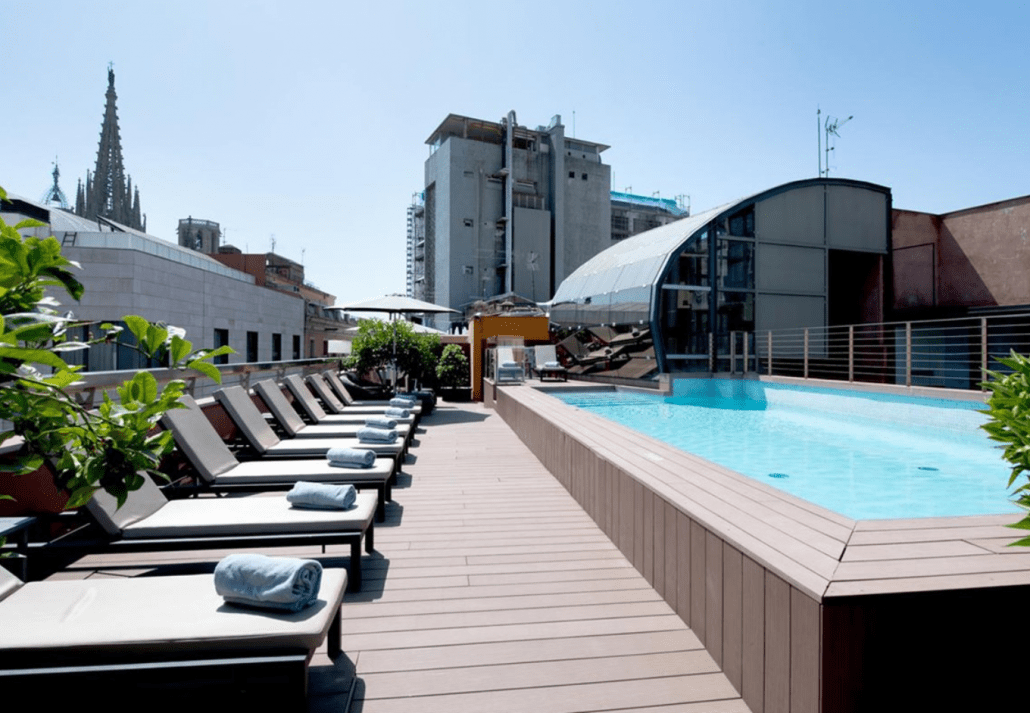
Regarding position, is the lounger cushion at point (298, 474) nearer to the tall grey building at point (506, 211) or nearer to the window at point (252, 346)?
the window at point (252, 346)

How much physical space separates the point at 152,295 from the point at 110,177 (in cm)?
4251

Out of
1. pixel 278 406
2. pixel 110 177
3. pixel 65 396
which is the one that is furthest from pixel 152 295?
pixel 110 177

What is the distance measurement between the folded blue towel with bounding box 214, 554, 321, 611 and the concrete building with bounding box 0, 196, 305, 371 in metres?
8.47

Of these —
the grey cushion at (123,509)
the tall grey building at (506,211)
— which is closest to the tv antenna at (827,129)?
the grey cushion at (123,509)

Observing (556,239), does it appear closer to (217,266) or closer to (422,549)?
(217,266)

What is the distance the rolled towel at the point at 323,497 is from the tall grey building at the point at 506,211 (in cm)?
3565

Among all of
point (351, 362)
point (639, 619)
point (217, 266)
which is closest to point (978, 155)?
point (351, 362)

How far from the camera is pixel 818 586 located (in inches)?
62.6

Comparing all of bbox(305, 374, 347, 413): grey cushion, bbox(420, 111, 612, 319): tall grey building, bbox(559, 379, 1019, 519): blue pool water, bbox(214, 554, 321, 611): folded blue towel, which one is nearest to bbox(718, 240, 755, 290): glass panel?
bbox(559, 379, 1019, 519): blue pool water

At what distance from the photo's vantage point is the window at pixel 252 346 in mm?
18647

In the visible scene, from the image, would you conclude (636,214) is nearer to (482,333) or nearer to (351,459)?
(482,333)

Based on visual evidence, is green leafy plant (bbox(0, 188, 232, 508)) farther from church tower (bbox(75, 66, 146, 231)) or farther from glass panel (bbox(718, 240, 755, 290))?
church tower (bbox(75, 66, 146, 231))

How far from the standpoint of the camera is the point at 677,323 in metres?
15.5

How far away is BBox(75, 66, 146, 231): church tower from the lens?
4572cm
